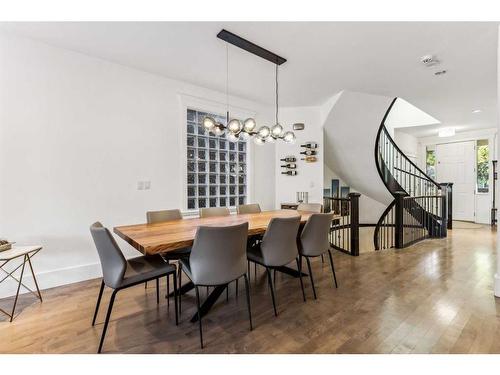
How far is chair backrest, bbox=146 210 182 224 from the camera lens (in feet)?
8.82

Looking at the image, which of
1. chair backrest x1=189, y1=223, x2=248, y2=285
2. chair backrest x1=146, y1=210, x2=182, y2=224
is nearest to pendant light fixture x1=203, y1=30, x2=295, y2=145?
chair backrest x1=146, y1=210, x2=182, y2=224

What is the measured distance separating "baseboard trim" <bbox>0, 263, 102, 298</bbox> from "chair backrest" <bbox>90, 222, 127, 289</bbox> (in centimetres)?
150

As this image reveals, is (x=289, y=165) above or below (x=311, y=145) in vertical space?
below

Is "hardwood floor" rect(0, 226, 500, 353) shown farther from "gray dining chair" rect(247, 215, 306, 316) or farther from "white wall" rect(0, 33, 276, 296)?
"white wall" rect(0, 33, 276, 296)

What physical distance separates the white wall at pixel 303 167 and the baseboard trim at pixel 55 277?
3.25 m

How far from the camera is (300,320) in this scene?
2.01 metres

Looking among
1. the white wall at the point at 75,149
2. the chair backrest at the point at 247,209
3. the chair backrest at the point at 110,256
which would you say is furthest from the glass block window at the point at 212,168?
the chair backrest at the point at 110,256

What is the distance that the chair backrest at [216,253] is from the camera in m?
1.70

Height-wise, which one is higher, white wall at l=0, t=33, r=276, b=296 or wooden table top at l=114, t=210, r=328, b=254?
white wall at l=0, t=33, r=276, b=296

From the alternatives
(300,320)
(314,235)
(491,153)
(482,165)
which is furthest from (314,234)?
(482,165)

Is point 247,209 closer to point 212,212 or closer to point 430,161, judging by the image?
Result: point 212,212

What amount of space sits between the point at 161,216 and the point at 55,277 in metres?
1.33

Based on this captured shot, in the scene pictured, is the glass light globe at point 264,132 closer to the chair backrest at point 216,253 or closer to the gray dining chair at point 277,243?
the gray dining chair at point 277,243
